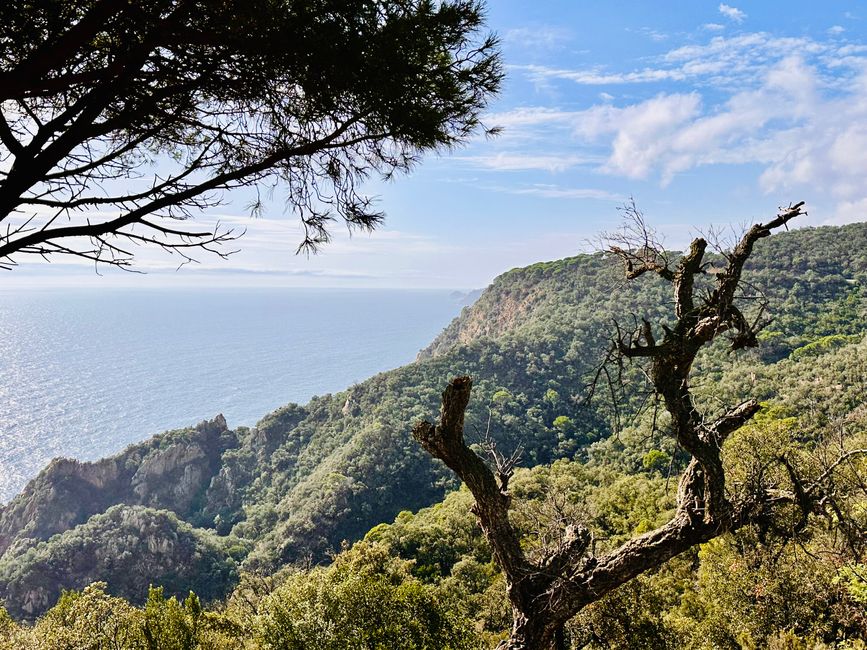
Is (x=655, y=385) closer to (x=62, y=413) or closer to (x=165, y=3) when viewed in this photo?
(x=165, y=3)

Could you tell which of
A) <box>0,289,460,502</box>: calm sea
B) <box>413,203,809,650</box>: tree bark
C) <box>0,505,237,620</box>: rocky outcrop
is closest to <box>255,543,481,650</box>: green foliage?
<box>413,203,809,650</box>: tree bark

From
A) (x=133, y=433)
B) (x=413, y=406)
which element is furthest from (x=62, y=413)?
(x=413, y=406)

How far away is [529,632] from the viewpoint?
309 centimetres

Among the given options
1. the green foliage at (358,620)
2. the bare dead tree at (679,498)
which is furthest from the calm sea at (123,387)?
the bare dead tree at (679,498)

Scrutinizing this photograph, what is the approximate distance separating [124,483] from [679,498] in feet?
202

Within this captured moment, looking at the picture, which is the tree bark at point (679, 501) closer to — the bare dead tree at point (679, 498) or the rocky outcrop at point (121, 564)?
the bare dead tree at point (679, 498)

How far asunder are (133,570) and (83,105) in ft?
146

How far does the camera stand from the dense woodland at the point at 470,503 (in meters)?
7.72

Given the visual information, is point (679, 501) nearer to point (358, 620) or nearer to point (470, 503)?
point (358, 620)

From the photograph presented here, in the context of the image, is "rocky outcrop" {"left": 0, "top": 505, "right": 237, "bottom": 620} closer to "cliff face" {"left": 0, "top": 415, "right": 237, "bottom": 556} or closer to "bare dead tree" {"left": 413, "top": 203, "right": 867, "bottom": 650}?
"cliff face" {"left": 0, "top": 415, "right": 237, "bottom": 556}

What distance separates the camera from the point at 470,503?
21328mm

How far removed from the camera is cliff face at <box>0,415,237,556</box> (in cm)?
4647

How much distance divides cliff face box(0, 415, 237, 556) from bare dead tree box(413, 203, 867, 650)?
57.8 m

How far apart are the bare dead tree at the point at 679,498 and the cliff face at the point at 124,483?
57.8 metres
